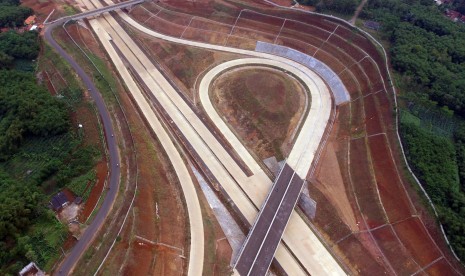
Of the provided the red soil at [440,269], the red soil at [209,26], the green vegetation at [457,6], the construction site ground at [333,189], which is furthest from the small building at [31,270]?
the green vegetation at [457,6]

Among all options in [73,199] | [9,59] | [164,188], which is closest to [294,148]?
[164,188]

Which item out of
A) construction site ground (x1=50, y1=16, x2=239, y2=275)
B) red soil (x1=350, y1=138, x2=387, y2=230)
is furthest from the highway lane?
red soil (x1=350, y1=138, x2=387, y2=230)

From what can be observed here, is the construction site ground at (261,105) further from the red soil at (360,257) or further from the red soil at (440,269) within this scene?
the red soil at (440,269)

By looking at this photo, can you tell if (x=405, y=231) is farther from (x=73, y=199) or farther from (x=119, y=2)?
(x=119, y=2)

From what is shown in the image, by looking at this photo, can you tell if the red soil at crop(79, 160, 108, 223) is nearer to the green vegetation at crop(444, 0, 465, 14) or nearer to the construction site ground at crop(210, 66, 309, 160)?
the construction site ground at crop(210, 66, 309, 160)

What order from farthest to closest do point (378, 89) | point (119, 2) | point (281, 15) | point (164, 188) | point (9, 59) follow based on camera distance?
point (119, 2), point (281, 15), point (9, 59), point (378, 89), point (164, 188)

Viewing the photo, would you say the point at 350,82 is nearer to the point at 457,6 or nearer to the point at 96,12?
the point at 457,6
